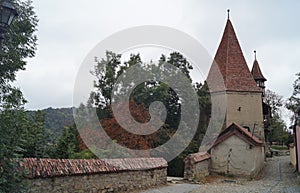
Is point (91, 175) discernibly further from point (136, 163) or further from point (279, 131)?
point (279, 131)

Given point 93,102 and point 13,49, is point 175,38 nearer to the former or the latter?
point 93,102

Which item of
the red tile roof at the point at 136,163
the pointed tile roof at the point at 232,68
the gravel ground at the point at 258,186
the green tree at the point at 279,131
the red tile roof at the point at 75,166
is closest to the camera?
the red tile roof at the point at 75,166

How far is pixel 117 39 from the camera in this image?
50.8ft

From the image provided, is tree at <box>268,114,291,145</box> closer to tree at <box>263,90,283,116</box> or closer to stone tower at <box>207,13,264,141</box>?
tree at <box>263,90,283,116</box>

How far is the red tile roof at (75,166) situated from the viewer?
26.0ft

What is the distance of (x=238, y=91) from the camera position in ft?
87.0

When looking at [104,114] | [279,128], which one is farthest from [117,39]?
[279,128]

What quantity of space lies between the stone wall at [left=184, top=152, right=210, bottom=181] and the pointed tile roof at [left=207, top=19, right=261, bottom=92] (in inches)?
420

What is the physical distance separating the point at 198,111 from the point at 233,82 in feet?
14.5

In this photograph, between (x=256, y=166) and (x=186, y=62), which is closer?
(x=256, y=166)

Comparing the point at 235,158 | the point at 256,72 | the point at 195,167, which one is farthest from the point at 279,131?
the point at 195,167

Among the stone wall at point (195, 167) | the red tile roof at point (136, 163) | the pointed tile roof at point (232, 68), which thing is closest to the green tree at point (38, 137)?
the red tile roof at point (136, 163)

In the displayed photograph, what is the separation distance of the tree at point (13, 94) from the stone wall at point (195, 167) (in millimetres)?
10126

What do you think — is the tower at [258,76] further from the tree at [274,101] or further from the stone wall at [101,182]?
the stone wall at [101,182]
